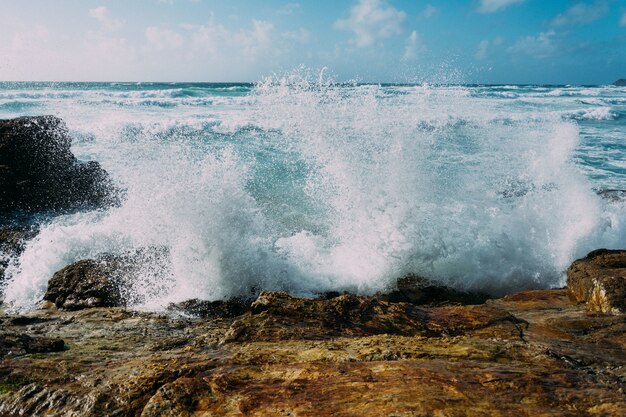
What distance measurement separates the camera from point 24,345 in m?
3.38

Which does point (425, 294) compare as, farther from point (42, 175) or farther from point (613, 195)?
point (42, 175)

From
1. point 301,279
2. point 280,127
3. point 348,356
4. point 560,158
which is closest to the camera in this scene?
point 348,356

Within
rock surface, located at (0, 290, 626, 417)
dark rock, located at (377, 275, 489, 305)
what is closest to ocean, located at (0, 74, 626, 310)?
dark rock, located at (377, 275, 489, 305)

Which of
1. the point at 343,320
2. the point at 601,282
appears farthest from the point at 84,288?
the point at 601,282

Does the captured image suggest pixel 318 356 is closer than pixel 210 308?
Yes

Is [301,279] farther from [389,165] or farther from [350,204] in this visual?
[389,165]

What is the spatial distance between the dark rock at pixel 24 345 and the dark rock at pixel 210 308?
1.56 meters

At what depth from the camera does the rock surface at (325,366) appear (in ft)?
7.65

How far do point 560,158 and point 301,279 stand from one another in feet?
28.5

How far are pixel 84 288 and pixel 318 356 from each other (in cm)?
391

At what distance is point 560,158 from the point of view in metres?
11.1

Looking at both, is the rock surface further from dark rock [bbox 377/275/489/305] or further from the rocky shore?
dark rock [bbox 377/275/489/305]

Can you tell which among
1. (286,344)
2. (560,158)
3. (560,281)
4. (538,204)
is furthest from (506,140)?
(286,344)

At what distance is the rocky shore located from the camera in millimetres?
2357
